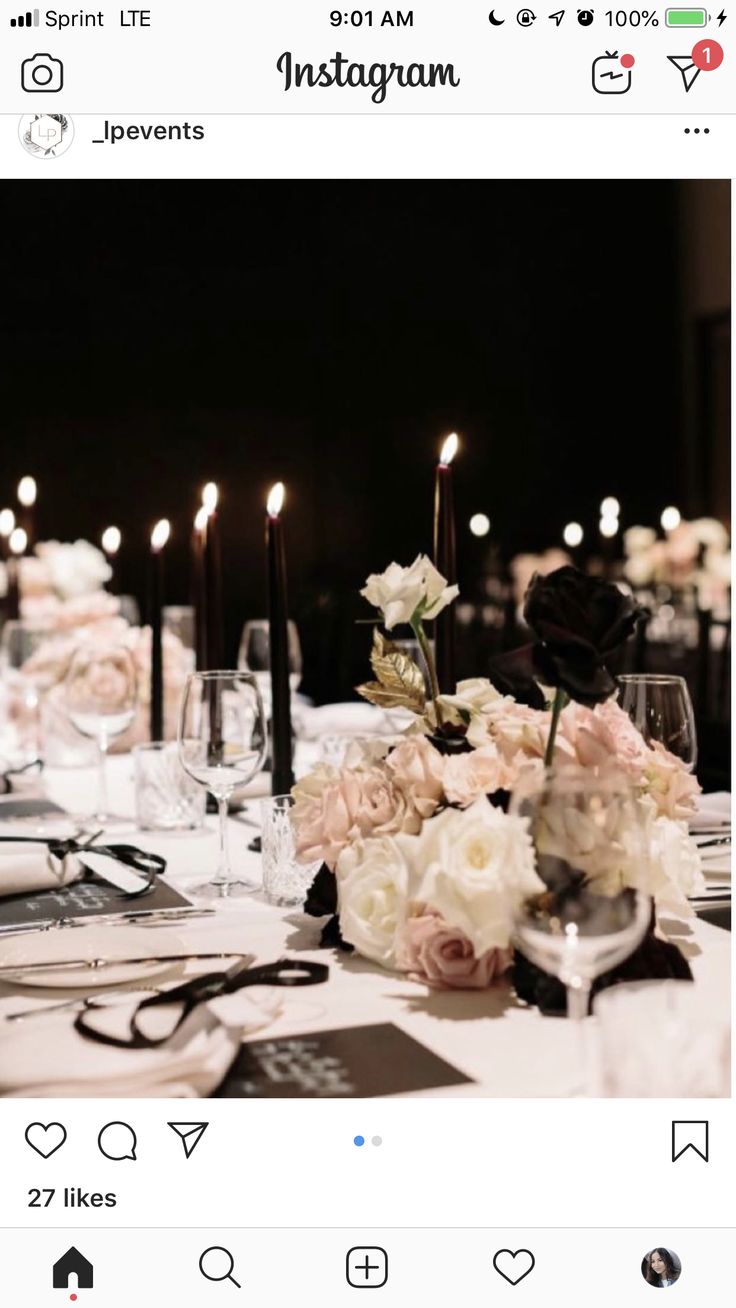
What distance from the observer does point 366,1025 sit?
835mm

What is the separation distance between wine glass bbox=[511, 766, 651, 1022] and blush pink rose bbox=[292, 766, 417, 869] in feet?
0.65

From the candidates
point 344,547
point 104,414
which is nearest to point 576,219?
point 344,547

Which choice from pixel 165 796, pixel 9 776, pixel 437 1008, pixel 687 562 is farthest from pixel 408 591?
pixel 687 562

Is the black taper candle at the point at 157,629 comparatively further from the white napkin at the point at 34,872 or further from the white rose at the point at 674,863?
the white rose at the point at 674,863

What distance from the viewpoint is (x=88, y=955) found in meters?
0.96

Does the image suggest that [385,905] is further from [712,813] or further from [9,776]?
[9,776]

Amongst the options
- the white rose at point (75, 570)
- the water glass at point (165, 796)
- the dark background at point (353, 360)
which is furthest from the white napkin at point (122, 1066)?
the dark background at point (353, 360)

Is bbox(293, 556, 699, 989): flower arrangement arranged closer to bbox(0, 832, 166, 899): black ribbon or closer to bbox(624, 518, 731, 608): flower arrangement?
bbox(0, 832, 166, 899): black ribbon
